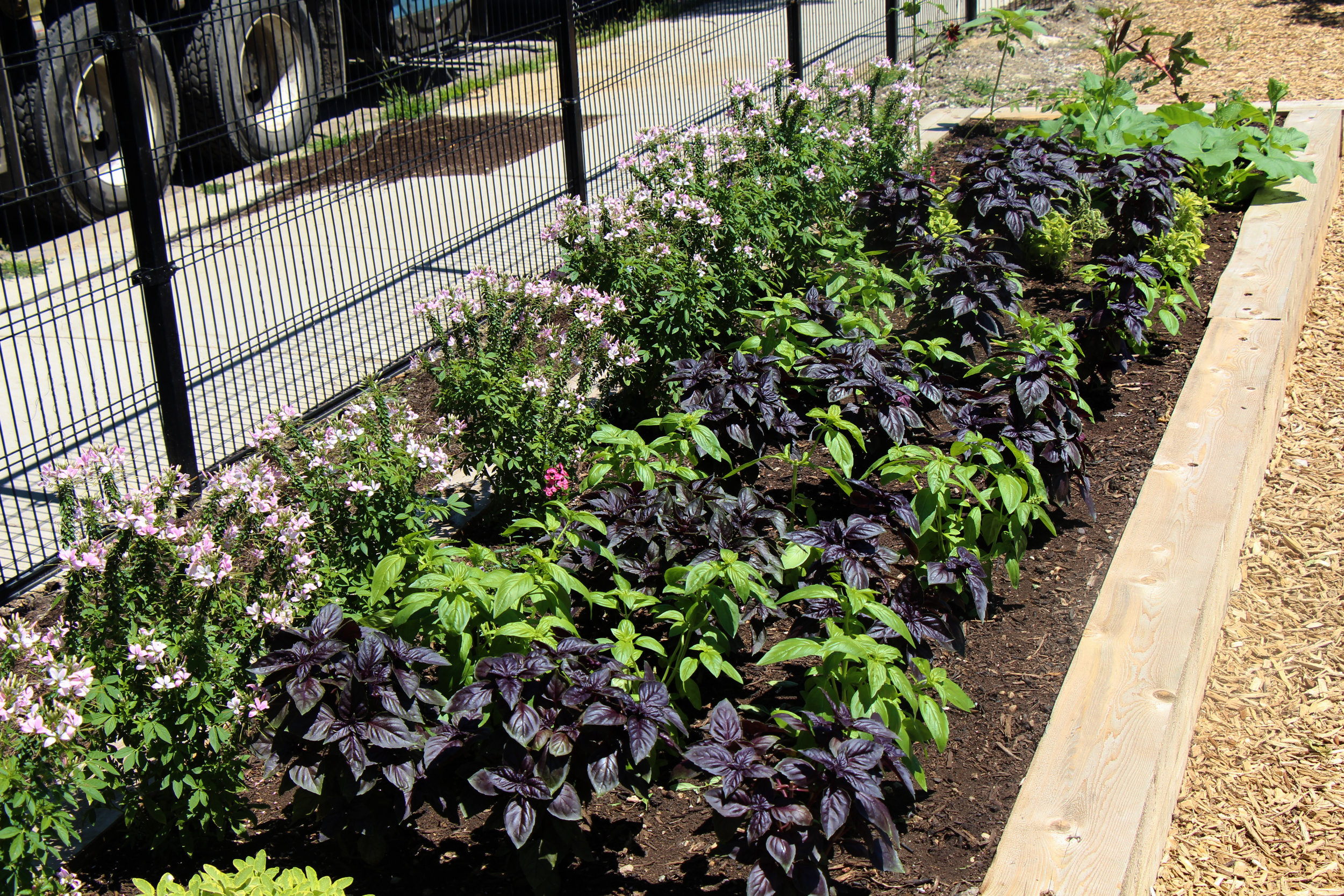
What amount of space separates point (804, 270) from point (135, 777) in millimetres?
3652

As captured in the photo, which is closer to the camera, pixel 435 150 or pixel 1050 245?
pixel 1050 245

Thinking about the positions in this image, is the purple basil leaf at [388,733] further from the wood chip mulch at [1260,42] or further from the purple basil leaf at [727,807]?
the wood chip mulch at [1260,42]

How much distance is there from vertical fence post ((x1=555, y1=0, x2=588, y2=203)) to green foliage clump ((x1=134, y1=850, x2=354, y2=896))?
4880 mm

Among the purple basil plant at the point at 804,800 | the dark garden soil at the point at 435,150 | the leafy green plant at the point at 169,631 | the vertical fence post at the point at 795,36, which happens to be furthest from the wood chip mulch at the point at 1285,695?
the dark garden soil at the point at 435,150

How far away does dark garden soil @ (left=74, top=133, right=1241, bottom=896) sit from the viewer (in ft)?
8.72

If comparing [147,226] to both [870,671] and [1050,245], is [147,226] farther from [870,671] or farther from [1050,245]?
[1050,245]

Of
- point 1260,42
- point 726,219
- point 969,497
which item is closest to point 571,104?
point 726,219

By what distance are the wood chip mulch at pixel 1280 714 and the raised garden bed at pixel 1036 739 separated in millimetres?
149

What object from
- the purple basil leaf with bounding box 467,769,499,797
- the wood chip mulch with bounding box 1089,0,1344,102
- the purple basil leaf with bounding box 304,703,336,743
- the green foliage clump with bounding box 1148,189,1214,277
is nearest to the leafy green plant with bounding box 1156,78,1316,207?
the green foliage clump with bounding box 1148,189,1214,277

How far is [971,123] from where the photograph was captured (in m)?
8.84

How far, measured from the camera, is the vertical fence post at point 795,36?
850 centimetres

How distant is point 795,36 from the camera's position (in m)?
8.66

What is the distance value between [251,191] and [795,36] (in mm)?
4468

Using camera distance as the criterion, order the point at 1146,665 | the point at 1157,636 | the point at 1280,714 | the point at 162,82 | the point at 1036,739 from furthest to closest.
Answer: the point at 162,82 → the point at 1280,714 → the point at 1157,636 → the point at 1146,665 → the point at 1036,739
